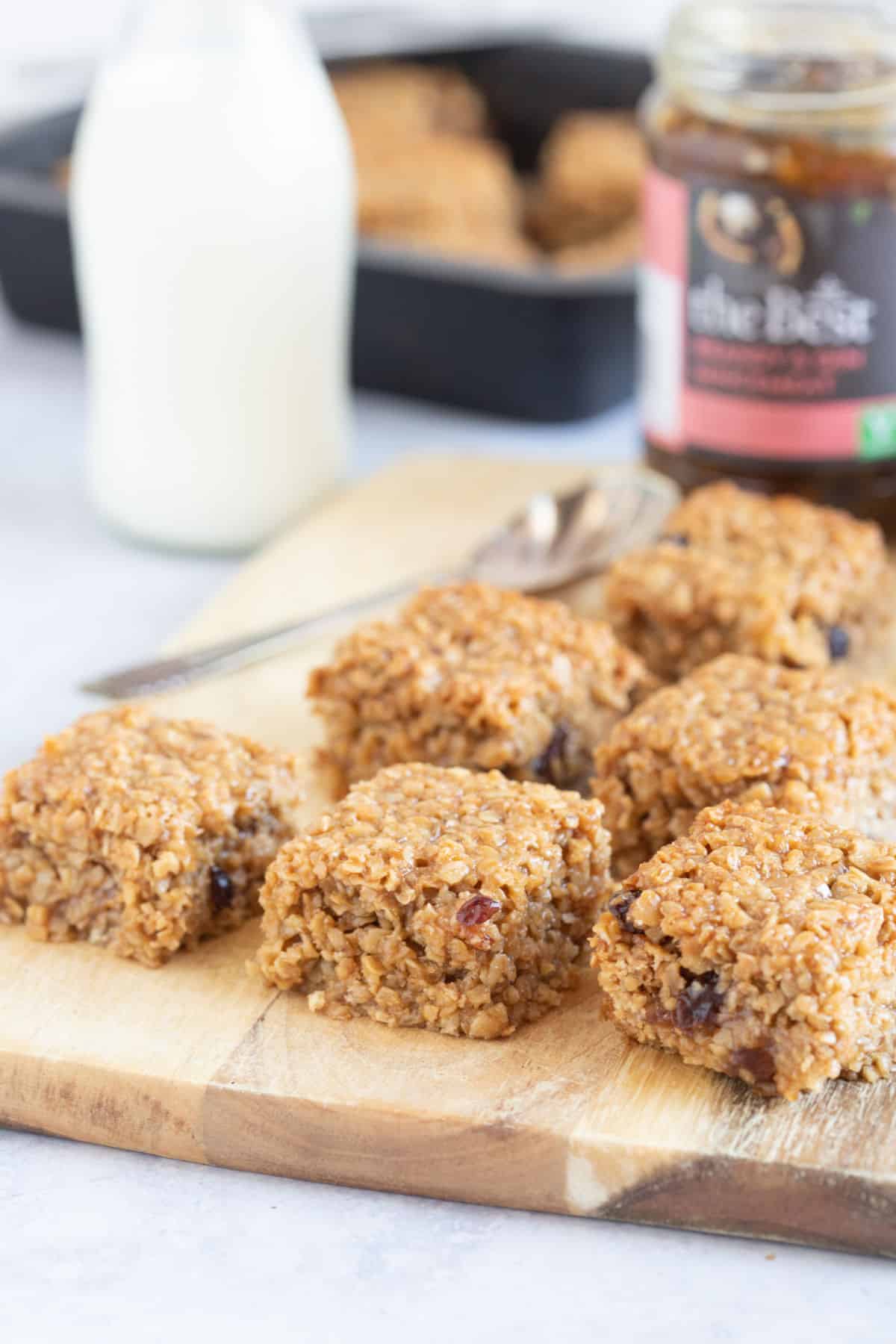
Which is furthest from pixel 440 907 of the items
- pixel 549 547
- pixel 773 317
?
pixel 773 317

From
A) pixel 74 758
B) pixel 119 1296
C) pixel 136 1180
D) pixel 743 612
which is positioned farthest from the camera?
pixel 743 612

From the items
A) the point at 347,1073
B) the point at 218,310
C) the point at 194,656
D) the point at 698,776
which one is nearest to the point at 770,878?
the point at 698,776

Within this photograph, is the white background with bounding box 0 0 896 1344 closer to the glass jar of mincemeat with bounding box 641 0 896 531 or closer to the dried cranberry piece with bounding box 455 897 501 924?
the dried cranberry piece with bounding box 455 897 501 924

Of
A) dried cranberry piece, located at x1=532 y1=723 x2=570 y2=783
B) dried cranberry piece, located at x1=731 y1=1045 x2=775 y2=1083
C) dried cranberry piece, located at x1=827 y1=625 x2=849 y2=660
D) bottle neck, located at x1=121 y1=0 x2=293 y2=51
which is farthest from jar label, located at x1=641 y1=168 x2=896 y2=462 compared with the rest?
dried cranberry piece, located at x1=731 y1=1045 x2=775 y2=1083

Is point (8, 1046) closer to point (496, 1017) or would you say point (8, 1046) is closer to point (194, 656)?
point (496, 1017)

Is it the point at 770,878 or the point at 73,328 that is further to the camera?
the point at 73,328

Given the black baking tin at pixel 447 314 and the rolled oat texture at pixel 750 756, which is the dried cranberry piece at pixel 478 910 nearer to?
the rolled oat texture at pixel 750 756

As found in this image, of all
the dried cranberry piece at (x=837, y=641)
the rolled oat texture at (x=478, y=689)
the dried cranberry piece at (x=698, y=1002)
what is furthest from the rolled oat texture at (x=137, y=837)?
the dried cranberry piece at (x=837, y=641)
